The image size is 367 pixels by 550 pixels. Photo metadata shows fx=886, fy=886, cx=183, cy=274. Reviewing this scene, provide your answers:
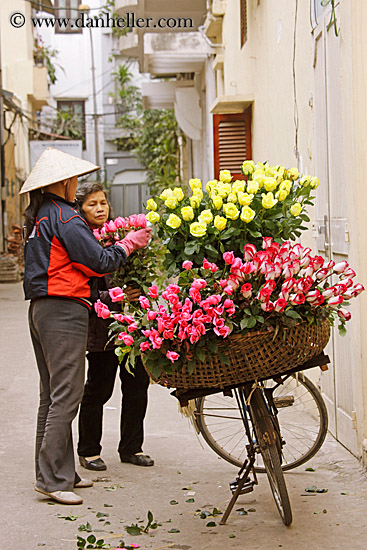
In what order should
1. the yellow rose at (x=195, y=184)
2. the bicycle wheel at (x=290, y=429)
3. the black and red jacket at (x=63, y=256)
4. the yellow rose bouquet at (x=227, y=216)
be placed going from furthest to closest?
1. the bicycle wheel at (x=290, y=429)
2. the black and red jacket at (x=63, y=256)
3. the yellow rose at (x=195, y=184)
4. the yellow rose bouquet at (x=227, y=216)

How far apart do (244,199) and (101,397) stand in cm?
225

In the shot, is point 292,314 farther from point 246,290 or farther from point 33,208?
point 33,208

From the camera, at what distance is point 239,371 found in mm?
4199

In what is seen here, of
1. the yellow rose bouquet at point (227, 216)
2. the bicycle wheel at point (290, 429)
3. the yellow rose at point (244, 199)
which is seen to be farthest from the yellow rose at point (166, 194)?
the bicycle wheel at point (290, 429)

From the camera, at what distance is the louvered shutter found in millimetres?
12102

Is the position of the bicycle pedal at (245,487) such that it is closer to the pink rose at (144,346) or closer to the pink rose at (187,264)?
the pink rose at (144,346)

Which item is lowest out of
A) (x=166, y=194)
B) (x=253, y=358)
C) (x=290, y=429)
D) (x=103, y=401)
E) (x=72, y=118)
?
(x=290, y=429)

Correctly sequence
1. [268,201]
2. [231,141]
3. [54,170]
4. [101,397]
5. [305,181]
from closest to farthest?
[268,201] < [305,181] < [54,170] < [101,397] < [231,141]

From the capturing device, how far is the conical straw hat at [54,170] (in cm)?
519

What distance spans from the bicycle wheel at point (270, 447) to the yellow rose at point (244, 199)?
3.39 feet

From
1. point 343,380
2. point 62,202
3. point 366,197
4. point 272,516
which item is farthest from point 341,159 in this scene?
point 272,516

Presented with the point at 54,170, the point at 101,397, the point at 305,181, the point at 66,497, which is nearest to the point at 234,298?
the point at 305,181

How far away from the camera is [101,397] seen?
5.97 meters

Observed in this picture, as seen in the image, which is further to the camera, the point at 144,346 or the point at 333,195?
the point at 333,195
